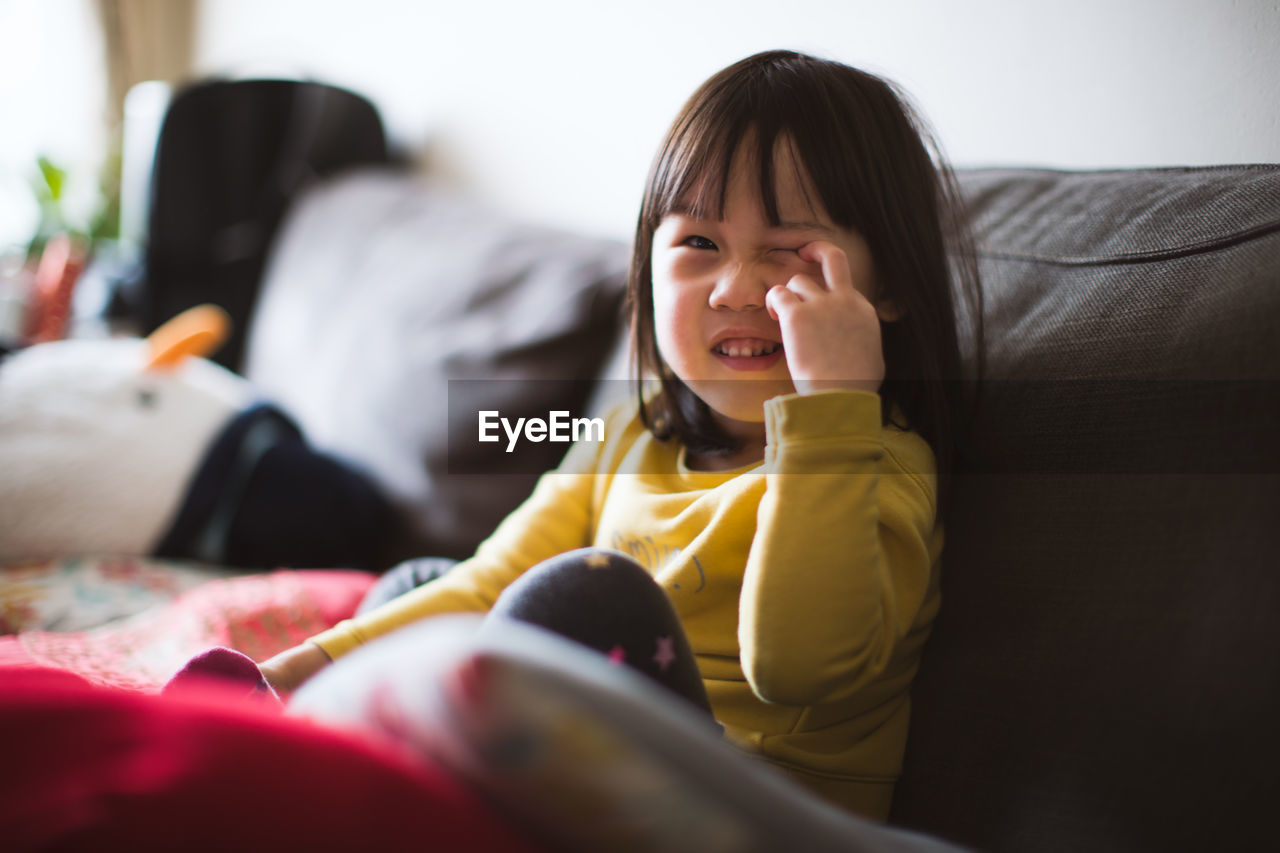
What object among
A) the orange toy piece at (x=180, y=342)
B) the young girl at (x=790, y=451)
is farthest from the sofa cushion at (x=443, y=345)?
the young girl at (x=790, y=451)

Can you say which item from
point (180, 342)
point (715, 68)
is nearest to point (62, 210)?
point (180, 342)

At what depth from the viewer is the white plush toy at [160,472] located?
1.06 m

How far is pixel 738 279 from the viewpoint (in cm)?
66

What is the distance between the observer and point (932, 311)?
2.30ft

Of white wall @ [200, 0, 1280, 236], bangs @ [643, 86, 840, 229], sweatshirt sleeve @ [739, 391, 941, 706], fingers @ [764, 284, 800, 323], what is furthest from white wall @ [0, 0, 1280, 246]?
sweatshirt sleeve @ [739, 391, 941, 706]

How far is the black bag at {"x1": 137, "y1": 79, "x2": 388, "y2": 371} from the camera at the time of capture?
1981 millimetres

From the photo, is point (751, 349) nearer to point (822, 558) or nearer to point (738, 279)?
point (738, 279)

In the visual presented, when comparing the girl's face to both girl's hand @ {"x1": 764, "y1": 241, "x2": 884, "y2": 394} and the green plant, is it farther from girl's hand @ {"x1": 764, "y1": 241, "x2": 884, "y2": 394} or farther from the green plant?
the green plant

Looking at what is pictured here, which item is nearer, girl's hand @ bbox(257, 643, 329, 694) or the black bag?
girl's hand @ bbox(257, 643, 329, 694)

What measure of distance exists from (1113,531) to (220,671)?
574mm

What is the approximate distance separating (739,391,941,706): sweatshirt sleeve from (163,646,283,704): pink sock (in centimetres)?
32

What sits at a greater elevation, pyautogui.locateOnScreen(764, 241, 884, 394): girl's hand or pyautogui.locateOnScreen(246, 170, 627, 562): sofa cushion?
pyautogui.locateOnScreen(764, 241, 884, 394): girl's hand

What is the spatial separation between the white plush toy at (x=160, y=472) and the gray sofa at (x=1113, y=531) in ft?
2.71

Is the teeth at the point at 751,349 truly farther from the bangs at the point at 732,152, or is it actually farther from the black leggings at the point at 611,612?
the black leggings at the point at 611,612
